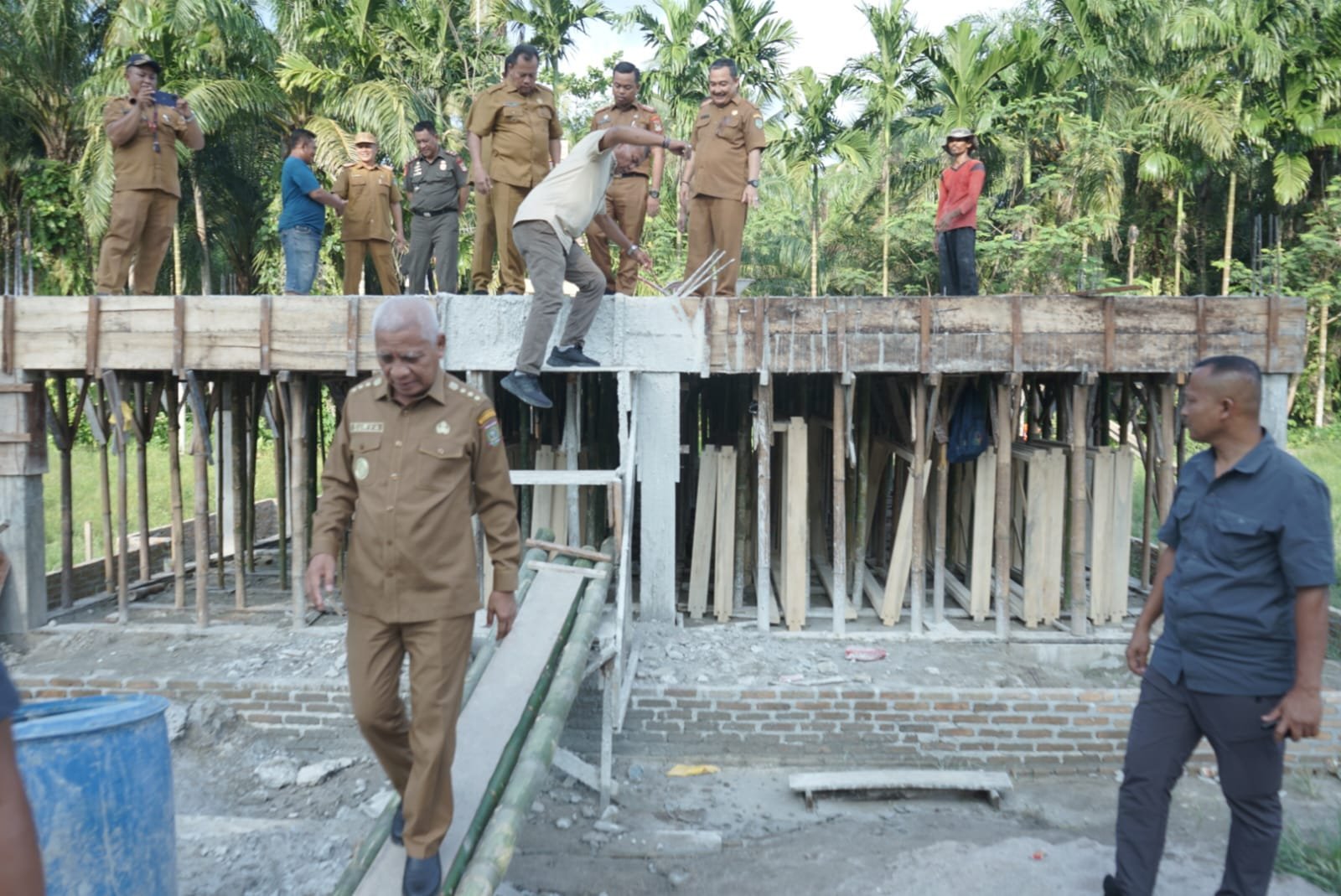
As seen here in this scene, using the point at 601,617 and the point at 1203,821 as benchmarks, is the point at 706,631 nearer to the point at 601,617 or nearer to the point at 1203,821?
the point at 601,617

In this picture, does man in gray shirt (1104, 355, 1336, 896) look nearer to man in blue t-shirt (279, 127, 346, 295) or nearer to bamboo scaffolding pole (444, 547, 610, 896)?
bamboo scaffolding pole (444, 547, 610, 896)

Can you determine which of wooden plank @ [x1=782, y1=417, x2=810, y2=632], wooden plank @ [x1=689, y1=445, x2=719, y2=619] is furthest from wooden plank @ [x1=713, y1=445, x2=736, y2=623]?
wooden plank @ [x1=782, y1=417, x2=810, y2=632]

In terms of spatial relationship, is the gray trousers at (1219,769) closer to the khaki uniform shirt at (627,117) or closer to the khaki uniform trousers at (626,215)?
the khaki uniform trousers at (626,215)

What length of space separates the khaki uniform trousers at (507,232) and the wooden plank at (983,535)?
3747mm

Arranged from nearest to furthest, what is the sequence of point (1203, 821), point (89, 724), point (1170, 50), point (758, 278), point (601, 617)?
point (89, 724) < point (1203, 821) < point (601, 617) < point (1170, 50) < point (758, 278)

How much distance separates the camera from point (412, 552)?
3.26 metres

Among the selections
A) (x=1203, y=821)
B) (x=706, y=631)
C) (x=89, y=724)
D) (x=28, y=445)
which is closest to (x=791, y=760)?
(x=706, y=631)

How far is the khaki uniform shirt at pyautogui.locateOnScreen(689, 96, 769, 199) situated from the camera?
775 cm

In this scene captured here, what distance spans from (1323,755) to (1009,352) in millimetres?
3199

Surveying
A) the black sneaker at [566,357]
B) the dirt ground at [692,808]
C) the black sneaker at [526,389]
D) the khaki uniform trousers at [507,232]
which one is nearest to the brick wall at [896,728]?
the dirt ground at [692,808]

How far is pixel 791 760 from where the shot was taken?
257 inches

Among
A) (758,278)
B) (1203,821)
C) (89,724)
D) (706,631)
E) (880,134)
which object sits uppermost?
(880,134)

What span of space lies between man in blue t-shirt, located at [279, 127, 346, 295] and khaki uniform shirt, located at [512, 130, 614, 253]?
3.04m

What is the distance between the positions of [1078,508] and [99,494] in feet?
51.7
